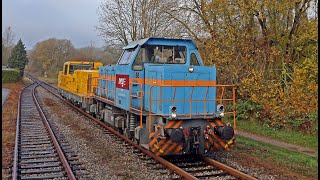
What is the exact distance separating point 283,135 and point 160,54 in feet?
19.7

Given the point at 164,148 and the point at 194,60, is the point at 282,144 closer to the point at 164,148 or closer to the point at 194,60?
the point at 194,60

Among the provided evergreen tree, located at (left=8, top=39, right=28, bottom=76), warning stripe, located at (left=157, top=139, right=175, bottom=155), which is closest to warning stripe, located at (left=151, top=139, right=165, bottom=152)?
warning stripe, located at (left=157, top=139, right=175, bottom=155)

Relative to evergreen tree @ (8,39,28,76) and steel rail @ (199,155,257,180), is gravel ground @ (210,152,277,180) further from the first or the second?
evergreen tree @ (8,39,28,76)

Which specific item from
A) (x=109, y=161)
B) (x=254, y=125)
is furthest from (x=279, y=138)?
(x=109, y=161)

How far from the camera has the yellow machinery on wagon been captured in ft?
56.6

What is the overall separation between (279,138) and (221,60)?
13.8 feet

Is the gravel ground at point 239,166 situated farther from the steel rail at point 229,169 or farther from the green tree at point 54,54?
→ the green tree at point 54,54

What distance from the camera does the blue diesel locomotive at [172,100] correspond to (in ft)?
26.9

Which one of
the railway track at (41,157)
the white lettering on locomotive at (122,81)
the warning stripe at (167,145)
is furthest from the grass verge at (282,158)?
the railway track at (41,157)

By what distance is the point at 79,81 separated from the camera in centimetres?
1928

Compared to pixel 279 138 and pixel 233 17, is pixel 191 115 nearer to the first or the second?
pixel 279 138

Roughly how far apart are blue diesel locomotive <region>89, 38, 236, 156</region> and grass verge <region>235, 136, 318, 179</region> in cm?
132

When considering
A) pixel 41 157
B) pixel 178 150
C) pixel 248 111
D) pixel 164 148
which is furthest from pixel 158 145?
pixel 248 111

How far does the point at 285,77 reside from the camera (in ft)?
43.4
